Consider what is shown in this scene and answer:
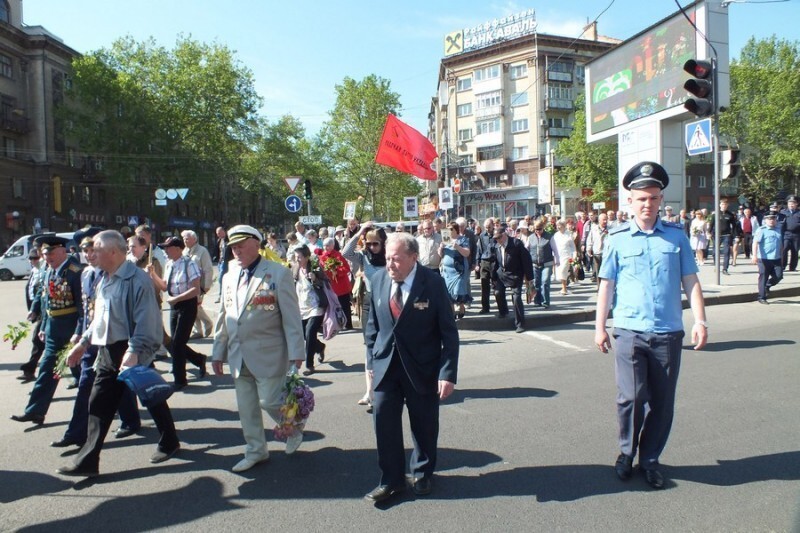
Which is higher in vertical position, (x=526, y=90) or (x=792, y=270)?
(x=526, y=90)

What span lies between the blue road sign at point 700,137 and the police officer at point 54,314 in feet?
39.1

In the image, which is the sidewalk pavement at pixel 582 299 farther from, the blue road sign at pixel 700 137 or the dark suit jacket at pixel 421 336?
the dark suit jacket at pixel 421 336

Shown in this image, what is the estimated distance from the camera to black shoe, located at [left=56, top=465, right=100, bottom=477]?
167 inches

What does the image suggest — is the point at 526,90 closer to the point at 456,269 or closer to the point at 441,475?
the point at 456,269

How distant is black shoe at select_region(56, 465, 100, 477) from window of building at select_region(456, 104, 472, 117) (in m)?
61.4

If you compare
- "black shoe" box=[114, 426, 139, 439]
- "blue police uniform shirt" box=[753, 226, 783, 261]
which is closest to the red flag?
"blue police uniform shirt" box=[753, 226, 783, 261]

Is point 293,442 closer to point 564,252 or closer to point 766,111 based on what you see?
point 564,252

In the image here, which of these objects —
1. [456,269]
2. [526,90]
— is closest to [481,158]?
[526,90]

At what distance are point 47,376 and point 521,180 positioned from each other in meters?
57.2

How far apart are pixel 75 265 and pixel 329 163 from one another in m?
53.0

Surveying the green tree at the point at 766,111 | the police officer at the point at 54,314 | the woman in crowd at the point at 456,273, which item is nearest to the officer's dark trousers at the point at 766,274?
the woman in crowd at the point at 456,273

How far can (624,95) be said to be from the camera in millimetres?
23594

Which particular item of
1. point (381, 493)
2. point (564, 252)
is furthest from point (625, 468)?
point (564, 252)

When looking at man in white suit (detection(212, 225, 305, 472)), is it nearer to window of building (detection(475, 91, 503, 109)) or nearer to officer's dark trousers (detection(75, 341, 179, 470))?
officer's dark trousers (detection(75, 341, 179, 470))
